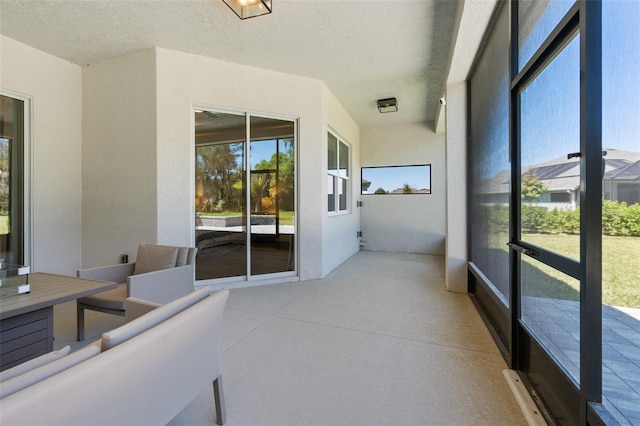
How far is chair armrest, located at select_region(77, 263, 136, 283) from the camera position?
2.49 m

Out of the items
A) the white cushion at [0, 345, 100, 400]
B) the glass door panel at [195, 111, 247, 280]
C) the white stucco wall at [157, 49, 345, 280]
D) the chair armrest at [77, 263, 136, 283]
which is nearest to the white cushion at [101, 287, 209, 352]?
the white cushion at [0, 345, 100, 400]

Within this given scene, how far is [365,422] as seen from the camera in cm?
146

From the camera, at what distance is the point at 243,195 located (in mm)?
3992

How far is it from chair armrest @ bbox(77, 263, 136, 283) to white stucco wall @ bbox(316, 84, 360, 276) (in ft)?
8.37

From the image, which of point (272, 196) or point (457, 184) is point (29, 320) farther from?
point (457, 184)

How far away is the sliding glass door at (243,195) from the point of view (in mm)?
3830

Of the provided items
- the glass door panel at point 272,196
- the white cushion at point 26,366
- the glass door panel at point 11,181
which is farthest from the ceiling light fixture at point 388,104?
the white cushion at point 26,366

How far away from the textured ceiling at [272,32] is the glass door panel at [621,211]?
2085 mm

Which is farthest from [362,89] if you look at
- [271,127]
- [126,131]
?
[126,131]

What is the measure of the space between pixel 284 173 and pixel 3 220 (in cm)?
338

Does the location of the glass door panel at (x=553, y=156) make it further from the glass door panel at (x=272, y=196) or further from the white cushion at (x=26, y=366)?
the glass door panel at (x=272, y=196)

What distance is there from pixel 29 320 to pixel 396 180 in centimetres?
624

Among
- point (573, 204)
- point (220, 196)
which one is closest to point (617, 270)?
point (573, 204)

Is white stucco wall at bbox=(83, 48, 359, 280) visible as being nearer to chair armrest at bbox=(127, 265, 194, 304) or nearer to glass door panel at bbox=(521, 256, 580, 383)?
chair armrest at bbox=(127, 265, 194, 304)
